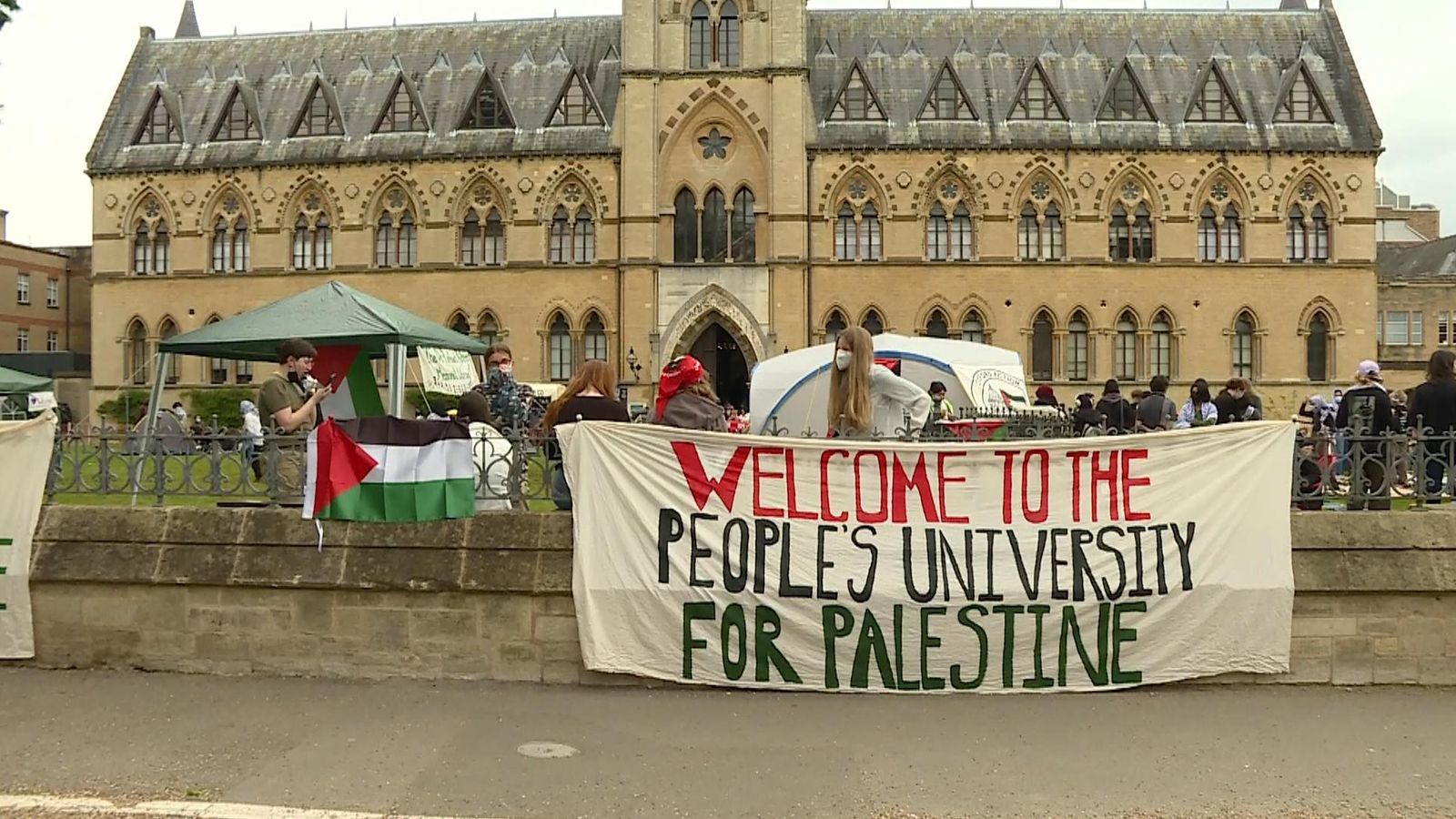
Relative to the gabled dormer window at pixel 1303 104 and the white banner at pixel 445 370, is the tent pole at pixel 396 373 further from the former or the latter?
the gabled dormer window at pixel 1303 104

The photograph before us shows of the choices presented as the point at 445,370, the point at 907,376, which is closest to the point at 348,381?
the point at 445,370

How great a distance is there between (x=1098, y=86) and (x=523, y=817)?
1540 inches

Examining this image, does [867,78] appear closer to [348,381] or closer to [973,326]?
[973,326]

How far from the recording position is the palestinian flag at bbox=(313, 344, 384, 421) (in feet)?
43.2

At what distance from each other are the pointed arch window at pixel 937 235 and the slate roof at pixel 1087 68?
2371 mm

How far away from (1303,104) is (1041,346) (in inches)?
499

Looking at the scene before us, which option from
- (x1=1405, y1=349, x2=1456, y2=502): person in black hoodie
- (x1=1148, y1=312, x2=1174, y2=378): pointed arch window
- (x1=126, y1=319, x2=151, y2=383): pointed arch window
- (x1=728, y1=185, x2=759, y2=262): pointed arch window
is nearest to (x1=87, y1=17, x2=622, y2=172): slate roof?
(x1=728, y1=185, x2=759, y2=262): pointed arch window

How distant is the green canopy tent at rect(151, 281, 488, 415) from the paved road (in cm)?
602

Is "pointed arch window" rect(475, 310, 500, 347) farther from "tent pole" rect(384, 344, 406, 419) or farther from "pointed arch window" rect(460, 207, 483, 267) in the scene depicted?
"tent pole" rect(384, 344, 406, 419)

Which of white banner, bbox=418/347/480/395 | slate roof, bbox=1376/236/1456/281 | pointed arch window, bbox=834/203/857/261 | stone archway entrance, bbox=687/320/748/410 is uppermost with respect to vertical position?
slate roof, bbox=1376/236/1456/281

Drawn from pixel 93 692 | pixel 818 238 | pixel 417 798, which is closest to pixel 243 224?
pixel 818 238

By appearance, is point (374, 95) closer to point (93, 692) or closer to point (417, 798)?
point (93, 692)

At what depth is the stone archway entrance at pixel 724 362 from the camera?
39.3 meters

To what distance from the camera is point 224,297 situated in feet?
134
